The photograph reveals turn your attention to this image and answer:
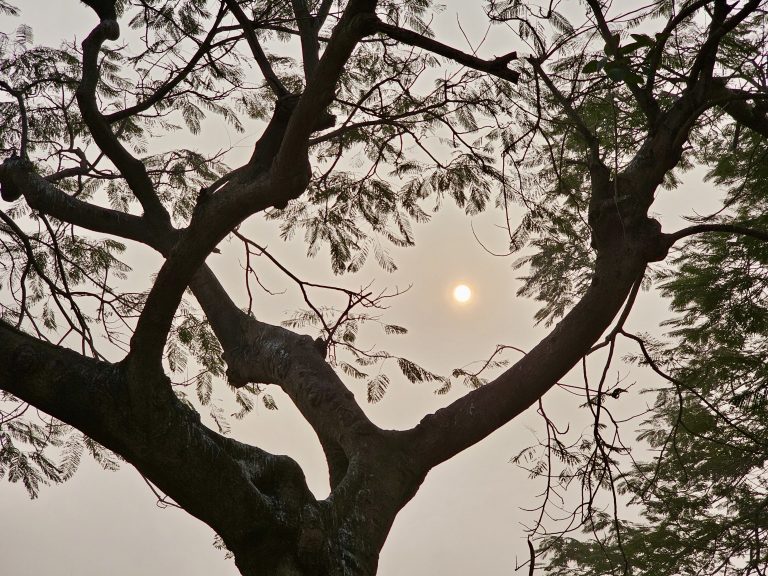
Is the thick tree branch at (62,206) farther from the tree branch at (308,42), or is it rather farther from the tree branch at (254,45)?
the tree branch at (308,42)

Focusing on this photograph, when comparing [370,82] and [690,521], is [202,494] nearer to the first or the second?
[370,82]

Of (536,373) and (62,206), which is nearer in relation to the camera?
(536,373)

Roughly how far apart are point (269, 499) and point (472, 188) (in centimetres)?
240

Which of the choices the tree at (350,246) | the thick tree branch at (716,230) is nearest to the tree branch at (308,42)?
the tree at (350,246)

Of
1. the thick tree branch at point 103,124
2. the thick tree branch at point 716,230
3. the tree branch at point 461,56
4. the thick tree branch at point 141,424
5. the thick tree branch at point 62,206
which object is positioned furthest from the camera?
the thick tree branch at point 62,206

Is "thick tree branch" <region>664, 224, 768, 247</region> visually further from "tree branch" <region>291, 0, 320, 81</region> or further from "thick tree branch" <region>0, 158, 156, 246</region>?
"thick tree branch" <region>0, 158, 156, 246</region>

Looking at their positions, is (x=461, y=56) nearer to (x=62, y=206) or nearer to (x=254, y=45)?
(x=254, y=45)

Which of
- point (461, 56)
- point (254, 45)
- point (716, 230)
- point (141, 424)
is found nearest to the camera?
point (461, 56)

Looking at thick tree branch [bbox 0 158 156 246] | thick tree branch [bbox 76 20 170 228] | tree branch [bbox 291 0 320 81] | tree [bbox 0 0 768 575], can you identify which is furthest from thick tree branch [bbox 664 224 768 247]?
thick tree branch [bbox 0 158 156 246]

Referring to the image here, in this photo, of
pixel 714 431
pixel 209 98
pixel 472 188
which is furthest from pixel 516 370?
pixel 209 98

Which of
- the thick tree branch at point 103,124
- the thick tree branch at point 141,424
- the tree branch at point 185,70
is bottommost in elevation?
the thick tree branch at point 141,424

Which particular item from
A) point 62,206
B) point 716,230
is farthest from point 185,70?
point 716,230

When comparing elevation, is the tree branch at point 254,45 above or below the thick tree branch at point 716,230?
above

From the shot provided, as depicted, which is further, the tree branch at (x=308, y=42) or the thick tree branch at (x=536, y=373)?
the tree branch at (x=308, y=42)
